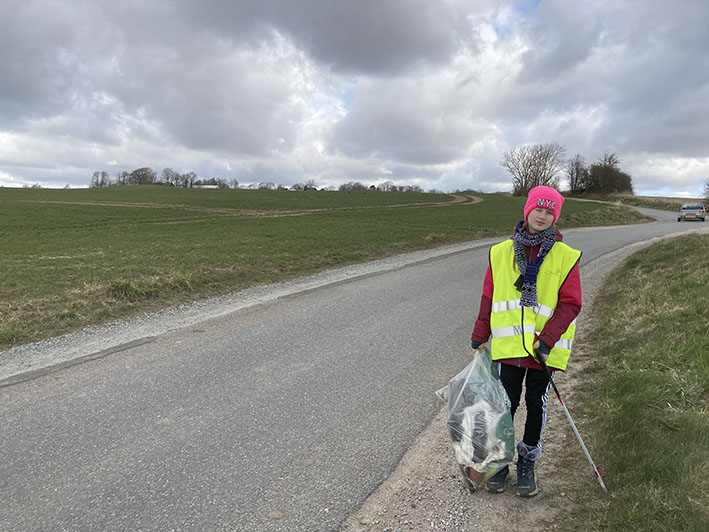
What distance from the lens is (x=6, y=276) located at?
37.6 ft

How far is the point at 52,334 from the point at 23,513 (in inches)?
189

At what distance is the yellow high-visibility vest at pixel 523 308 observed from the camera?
302 cm

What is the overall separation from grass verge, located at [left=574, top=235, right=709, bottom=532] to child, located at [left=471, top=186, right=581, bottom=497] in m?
0.60

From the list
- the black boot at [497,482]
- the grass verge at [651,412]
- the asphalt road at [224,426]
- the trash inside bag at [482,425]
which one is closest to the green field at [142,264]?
the asphalt road at [224,426]

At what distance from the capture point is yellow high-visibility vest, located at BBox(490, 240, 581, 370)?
9.91 feet

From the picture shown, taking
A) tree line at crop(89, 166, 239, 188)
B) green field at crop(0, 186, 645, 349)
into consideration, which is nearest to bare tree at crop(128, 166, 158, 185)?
tree line at crop(89, 166, 239, 188)

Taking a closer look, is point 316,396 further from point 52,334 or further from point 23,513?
point 52,334

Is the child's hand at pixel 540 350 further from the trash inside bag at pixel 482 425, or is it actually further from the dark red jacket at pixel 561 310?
the trash inside bag at pixel 482 425

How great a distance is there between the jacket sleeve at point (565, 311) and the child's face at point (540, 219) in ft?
1.12

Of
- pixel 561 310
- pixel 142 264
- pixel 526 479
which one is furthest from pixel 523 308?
pixel 142 264

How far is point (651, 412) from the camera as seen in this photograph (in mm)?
3852

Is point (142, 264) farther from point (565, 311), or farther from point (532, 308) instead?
point (565, 311)

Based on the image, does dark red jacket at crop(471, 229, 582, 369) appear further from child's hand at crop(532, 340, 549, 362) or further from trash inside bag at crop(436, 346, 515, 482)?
trash inside bag at crop(436, 346, 515, 482)

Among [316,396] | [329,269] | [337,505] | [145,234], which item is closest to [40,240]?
[145,234]
